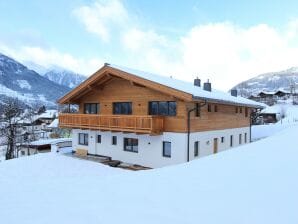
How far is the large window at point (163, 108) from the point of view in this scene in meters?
15.4

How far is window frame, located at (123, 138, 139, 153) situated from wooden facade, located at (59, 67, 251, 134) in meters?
1.26

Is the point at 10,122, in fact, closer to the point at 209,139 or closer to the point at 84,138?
the point at 84,138

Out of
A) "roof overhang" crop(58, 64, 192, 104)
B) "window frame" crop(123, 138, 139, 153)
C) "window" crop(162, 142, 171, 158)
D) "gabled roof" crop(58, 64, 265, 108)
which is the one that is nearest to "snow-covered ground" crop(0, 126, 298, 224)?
"gabled roof" crop(58, 64, 265, 108)

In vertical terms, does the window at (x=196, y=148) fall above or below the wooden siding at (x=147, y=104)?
below

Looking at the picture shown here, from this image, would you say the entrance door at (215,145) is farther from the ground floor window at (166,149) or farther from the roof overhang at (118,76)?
the roof overhang at (118,76)

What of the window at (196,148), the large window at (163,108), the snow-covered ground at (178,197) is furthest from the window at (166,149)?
the snow-covered ground at (178,197)

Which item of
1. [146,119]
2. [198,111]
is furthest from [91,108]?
[198,111]

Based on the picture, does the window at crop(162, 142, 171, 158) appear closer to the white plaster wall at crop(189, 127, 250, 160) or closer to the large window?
the white plaster wall at crop(189, 127, 250, 160)

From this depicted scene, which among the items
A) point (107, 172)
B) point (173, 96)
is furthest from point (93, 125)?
point (173, 96)

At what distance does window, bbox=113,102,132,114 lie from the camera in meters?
17.4

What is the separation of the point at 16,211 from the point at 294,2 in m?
16.8

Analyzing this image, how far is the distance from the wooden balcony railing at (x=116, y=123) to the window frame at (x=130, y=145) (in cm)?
122

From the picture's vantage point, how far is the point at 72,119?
19281 millimetres

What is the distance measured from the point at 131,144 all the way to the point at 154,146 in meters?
1.75
